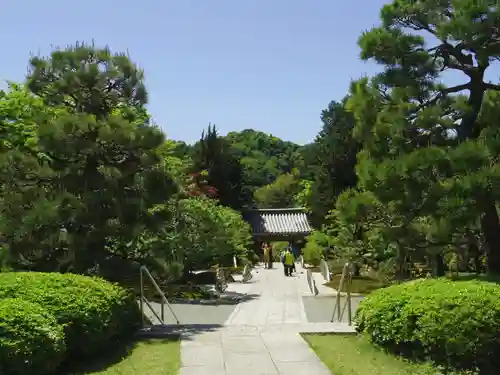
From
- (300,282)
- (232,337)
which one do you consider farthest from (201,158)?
(232,337)

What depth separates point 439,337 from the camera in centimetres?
672

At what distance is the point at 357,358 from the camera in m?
7.57

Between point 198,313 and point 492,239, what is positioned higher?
point 492,239

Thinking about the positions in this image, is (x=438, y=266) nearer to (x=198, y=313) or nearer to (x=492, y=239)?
(x=492, y=239)

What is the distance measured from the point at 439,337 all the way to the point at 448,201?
99.3 inches

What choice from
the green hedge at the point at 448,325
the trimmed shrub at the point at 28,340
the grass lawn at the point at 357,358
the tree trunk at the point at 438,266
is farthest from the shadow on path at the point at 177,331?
the tree trunk at the point at 438,266

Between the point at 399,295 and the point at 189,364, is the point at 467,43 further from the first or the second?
the point at 189,364

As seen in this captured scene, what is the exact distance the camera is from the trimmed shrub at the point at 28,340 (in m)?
5.72

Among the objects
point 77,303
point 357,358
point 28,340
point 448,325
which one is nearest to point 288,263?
point 357,358

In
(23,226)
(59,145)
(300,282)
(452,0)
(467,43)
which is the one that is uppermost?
(452,0)

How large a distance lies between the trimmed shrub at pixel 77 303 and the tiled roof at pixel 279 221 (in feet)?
115

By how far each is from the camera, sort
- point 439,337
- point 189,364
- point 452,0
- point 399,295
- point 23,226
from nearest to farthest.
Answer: point 439,337
point 189,364
point 399,295
point 452,0
point 23,226

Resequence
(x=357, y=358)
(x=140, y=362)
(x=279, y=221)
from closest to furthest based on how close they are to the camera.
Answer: (x=140, y=362)
(x=357, y=358)
(x=279, y=221)

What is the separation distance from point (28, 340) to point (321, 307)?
33.8 feet
